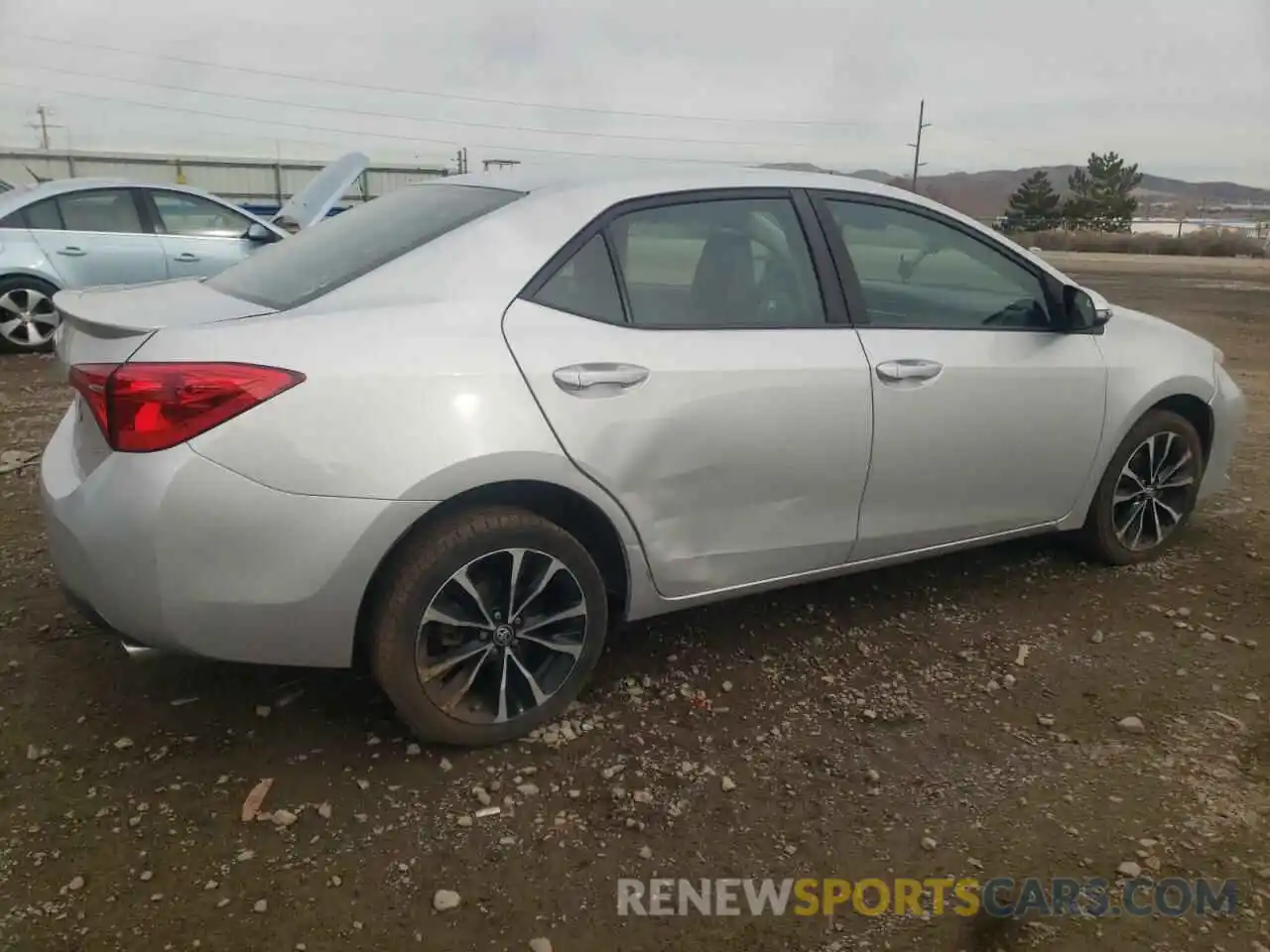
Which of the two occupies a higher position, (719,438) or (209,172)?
(209,172)

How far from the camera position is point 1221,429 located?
423 cm

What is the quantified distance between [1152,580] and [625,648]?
7.46 ft

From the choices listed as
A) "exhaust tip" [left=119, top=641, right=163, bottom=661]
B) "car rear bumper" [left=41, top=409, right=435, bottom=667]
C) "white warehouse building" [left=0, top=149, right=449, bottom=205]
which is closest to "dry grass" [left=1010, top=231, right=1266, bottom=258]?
"white warehouse building" [left=0, top=149, right=449, bottom=205]

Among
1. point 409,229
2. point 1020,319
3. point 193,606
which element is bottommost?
point 193,606

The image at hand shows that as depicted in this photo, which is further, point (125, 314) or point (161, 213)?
point (161, 213)

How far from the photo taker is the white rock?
221 cm

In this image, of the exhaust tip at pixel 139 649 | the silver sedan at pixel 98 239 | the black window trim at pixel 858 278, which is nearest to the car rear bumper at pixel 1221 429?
the black window trim at pixel 858 278

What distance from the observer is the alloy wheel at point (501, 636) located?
2633mm

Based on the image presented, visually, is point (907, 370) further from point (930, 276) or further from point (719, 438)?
point (719, 438)

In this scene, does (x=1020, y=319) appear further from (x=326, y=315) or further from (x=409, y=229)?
(x=326, y=315)

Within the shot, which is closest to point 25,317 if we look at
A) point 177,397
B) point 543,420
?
point 177,397

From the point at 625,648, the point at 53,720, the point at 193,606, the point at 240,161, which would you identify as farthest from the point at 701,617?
the point at 240,161

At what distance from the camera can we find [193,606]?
2.38 meters

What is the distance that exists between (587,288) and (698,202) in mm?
556
